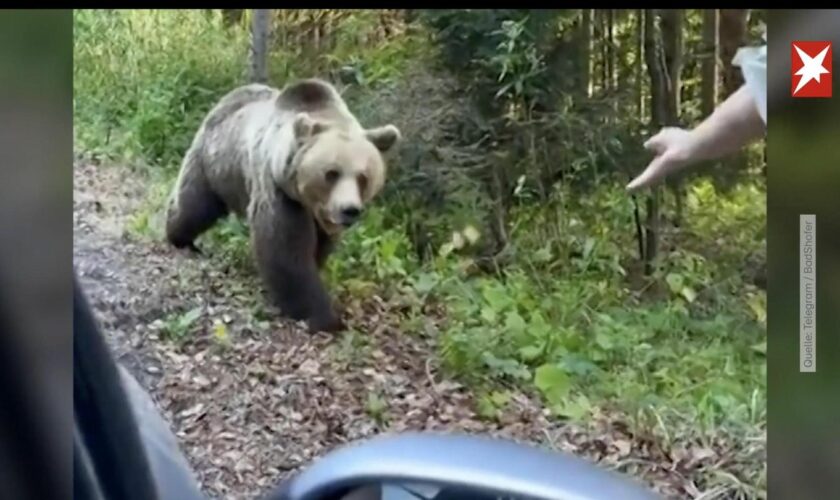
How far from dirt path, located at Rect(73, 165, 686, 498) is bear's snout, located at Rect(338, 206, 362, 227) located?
0.34 ft

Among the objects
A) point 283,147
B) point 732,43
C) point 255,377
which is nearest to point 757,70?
point 732,43

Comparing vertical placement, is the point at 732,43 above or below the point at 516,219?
above

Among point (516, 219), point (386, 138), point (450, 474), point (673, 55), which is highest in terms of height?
point (673, 55)

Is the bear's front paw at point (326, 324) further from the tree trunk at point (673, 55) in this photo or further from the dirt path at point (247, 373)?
the tree trunk at point (673, 55)

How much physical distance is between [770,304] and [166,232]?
30.7 inches

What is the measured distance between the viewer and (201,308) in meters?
1.60

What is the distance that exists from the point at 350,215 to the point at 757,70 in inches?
21.7

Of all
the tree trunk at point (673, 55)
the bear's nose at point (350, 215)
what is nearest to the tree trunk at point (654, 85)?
the tree trunk at point (673, 55)

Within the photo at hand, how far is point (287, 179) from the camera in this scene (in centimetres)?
161

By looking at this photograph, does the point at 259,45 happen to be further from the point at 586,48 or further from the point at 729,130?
the point at 729,130

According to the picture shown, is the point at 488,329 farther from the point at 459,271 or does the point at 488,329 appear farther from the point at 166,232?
the point at 166,232

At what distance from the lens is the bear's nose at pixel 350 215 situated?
1588 millimetres

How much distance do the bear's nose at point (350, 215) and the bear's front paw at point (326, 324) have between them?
0.39 feet

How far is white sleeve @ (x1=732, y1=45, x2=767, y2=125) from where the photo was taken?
158 cm
